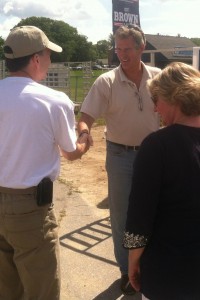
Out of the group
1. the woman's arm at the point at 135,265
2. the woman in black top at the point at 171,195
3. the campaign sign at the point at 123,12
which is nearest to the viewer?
the woman in black top at the point at 171,195

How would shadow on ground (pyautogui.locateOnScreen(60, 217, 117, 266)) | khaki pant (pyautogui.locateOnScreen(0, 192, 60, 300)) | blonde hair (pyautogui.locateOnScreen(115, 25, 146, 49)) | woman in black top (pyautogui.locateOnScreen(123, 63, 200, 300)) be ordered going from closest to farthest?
woman in black top (pyautogui.locateOnScreen(123, 63, 200, 300))
khaki pant (pyautogui.locateOnScreen(0, 192, 60, 300))
blonde hair (pyautogui.locateOnScreen(115, 25, 146, 49))
shadow on ground (pyautogui.locateOnScreen(60, 217, 117, 266))

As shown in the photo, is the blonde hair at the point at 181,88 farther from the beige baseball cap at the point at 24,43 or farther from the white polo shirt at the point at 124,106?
the white polo shirt at the point at 124,106

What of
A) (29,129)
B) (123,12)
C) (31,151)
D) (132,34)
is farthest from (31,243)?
(123,12)

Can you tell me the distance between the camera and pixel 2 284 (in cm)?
279

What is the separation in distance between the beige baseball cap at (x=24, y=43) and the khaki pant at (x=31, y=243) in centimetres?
80

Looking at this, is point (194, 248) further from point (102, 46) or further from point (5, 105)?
point (102, 46)

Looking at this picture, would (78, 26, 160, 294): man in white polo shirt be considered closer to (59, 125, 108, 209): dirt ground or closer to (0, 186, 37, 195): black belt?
(0, 186, 37, 195): black belt

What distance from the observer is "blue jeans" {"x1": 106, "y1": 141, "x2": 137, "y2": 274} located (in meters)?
3.54

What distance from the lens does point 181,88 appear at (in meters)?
1.88

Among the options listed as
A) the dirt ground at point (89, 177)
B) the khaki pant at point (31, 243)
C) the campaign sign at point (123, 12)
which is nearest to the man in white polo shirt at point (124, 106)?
the khaki pant at point (31, 243)

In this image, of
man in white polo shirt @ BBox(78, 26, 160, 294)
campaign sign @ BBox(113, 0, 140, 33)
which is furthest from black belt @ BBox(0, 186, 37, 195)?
campaign sign @ BBox(113, 0, 140, 33)

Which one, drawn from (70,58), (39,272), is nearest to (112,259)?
(39,272)

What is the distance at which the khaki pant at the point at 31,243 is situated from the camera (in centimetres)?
239

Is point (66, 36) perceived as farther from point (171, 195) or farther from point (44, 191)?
point (171, 195)
